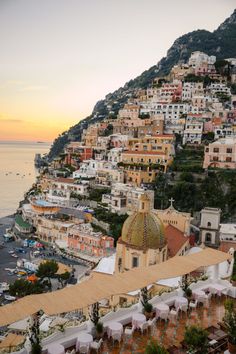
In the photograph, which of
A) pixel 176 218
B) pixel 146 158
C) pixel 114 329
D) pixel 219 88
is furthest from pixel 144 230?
pixel 219 88

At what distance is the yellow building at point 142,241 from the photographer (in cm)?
2147

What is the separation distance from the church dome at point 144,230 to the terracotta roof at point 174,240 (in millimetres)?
1882

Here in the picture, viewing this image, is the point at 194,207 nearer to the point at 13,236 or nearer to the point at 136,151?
the point at 136,151

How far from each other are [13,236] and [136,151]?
1906 cm

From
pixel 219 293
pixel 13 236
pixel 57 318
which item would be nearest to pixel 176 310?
pixel 219 293

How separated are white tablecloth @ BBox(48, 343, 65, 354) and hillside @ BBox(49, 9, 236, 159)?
90.9m

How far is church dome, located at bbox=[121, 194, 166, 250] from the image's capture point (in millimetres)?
21594

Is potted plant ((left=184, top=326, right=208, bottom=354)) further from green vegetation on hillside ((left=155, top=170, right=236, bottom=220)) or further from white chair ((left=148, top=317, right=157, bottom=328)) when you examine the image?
green vegetation on hillside ((left=155, top=170, right=236, bottom=220))

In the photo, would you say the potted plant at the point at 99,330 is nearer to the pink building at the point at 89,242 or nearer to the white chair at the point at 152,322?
the white chair at the point at 152,322

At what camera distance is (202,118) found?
57.2 meters

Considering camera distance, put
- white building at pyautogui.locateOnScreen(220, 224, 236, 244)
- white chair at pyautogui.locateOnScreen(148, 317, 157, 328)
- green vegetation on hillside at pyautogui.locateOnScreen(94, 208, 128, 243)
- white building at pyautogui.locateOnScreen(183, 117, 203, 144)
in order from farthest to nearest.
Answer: white building at pyautogui.locateOnScreen(183, 117, 203, 144) < green vegetation on hillside at pyautogui.locateOnScreen(94, 208, 128, 243) < white building at pyautogui.locateOnScreen(220, 224, 236, 244) < white chair at pyautogui.locateOnScreen(148, 317, 157, 328)

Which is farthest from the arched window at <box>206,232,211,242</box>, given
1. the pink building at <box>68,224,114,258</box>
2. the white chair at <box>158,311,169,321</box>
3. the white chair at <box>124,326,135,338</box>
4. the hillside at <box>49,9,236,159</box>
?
the hillside at <box>49,9,236,159</box>

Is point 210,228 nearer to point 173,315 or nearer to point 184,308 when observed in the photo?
point 184,308

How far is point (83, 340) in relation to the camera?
8.41 metres
